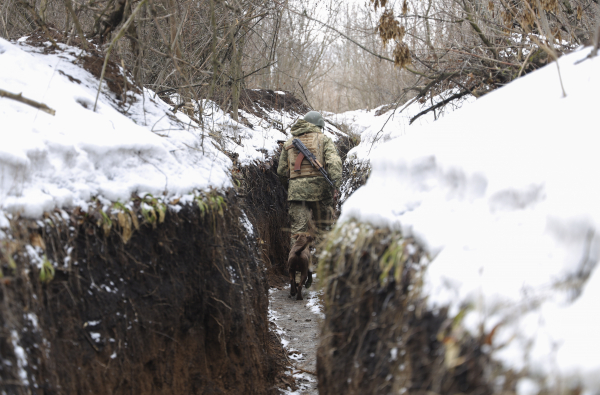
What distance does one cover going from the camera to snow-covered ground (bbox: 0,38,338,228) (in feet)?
8.26

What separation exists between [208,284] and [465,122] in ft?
7.41

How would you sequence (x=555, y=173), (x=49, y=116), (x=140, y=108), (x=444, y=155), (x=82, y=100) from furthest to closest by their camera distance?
(x=140, y=108) < (x=82, y=100) < (x=49, y=116) < (x=444, y=155) < (x=555, y=173)

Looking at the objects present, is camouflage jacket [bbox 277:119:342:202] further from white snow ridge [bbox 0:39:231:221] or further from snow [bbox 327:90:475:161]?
white snow ridge [bbox 0:39:231:221]

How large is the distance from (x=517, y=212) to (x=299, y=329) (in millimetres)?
4084

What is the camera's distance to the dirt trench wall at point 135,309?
Answer: 2.13m

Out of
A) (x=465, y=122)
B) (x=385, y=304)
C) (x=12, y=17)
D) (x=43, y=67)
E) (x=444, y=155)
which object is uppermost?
(x=12, y=17)

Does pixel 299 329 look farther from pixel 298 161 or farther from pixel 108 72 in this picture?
pixel 108 72

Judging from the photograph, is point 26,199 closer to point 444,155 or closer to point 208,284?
point 208,284

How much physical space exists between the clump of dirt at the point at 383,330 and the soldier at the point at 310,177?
3.76 meters

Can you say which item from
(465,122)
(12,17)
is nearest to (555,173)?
(465,122)

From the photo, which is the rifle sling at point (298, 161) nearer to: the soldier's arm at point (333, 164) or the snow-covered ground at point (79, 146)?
the soldier's arm at point (333, 164)

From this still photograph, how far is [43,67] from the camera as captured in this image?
141 inches

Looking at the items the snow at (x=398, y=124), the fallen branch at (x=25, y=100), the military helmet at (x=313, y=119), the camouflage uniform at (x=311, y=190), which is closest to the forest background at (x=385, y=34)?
the snow at (x=398, y=124)

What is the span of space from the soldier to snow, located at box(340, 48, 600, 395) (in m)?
3.55
